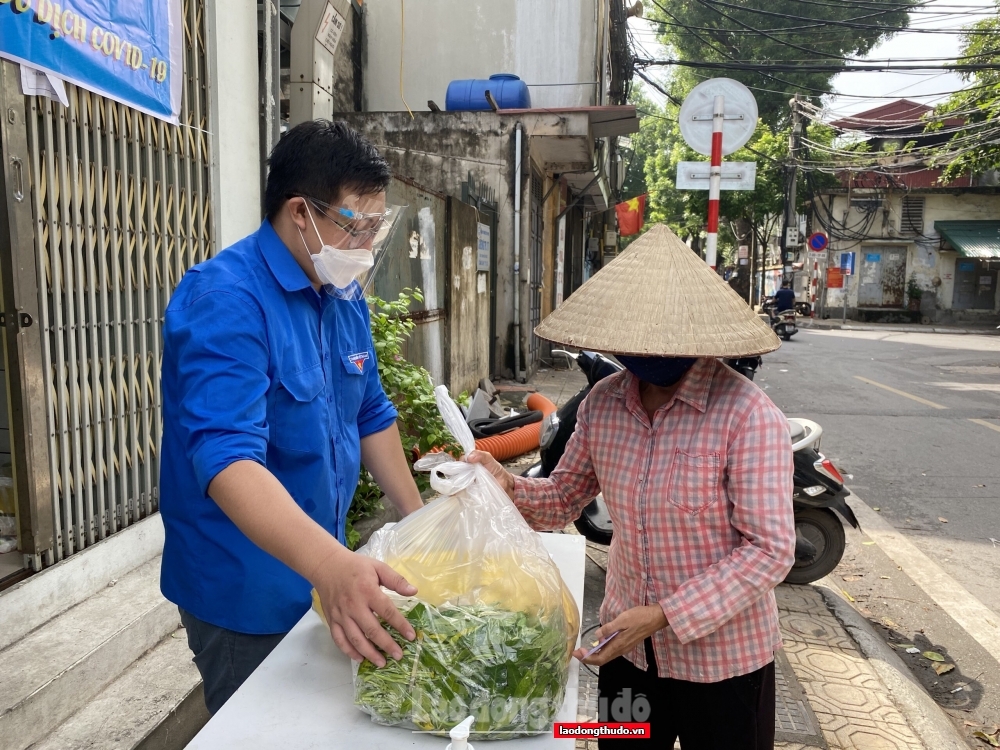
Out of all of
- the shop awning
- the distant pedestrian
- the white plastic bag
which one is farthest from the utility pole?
the white plastic bag

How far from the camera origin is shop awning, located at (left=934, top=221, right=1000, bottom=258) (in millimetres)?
24125

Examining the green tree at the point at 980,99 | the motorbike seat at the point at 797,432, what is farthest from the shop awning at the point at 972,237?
the motorbike seat at the point at 797,432

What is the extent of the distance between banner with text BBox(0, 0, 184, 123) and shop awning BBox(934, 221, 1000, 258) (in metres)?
27.1

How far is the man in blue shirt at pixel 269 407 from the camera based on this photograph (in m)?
1.23

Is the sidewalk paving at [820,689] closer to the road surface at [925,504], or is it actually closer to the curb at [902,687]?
the curb at [902,687]

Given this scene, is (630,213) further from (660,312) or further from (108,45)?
(660,312)

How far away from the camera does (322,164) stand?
4.88 feet

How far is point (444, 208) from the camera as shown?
6680 mm

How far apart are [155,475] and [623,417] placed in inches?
99.7

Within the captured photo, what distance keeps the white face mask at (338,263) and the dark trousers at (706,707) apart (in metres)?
1.10

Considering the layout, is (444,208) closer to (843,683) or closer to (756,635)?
(843,683)

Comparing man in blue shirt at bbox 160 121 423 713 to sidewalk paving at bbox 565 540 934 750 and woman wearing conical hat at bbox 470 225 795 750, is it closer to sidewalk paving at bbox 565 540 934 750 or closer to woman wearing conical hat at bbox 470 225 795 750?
woman wearing conical hat at bbox 470 225 795 750

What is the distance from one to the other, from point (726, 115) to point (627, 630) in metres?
5.32

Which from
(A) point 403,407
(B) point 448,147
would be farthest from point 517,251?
(A) point 403,407
